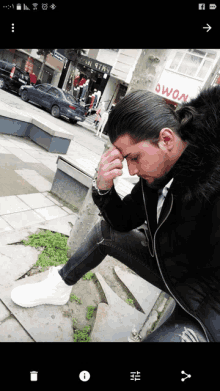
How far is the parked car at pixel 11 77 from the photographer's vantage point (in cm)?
1274

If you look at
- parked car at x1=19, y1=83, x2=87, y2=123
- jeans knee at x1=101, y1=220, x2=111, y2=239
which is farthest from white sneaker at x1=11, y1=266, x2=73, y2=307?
parked car at x1=19, y1=83, x2=87, y2=123

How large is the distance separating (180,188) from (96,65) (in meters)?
→ 19.5

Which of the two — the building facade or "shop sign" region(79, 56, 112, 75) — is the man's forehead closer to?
the building facade

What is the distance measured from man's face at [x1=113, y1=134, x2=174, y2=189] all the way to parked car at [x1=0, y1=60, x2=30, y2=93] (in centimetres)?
1436

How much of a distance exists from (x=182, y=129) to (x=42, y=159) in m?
4.66

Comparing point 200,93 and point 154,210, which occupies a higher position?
point 200,93

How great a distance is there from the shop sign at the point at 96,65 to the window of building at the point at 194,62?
6.67m

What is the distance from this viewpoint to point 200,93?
1202mm

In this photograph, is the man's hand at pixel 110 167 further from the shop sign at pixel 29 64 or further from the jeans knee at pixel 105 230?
the shop sign at pixel 29 64

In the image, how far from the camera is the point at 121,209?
1.58 metres
